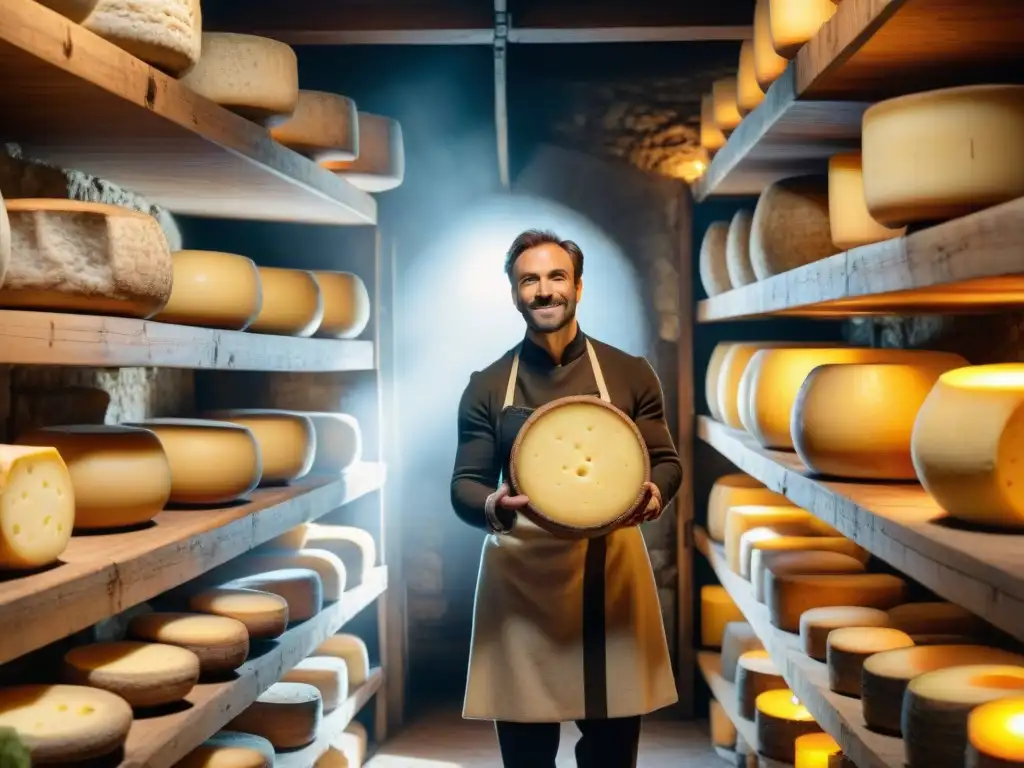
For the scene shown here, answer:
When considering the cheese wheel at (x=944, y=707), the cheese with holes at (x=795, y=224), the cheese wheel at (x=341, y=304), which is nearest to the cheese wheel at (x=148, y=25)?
the cheese with holes at (x=795, y=224)

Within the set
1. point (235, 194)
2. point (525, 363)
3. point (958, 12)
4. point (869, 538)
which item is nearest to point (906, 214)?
point (958, 12)

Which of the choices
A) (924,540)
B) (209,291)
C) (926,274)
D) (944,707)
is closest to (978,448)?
(924,540)

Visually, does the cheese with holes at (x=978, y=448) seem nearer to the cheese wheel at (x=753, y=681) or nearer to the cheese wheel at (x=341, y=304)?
the cheese wheel at (x=753, y=681)

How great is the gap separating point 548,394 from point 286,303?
0.92 meters

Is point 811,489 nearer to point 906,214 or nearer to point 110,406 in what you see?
point 906,214

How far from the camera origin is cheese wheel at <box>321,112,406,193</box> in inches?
145

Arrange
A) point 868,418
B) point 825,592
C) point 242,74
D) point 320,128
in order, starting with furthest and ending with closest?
point 320,128, point 825,592, point 242,74, point 868,418

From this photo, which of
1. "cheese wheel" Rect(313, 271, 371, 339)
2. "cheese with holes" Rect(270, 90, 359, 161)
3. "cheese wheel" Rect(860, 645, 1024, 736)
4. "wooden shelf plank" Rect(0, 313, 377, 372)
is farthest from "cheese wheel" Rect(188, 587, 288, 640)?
"cheese wheel" Rect(860, 645, 1024, 736)

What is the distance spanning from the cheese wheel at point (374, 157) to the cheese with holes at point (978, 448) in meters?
2.29

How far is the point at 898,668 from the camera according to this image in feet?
6.64

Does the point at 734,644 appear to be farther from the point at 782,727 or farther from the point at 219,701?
the point at 219,701

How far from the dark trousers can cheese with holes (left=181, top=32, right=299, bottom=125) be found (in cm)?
143

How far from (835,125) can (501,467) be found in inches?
40.1

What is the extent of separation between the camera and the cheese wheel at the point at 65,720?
1739 mm
